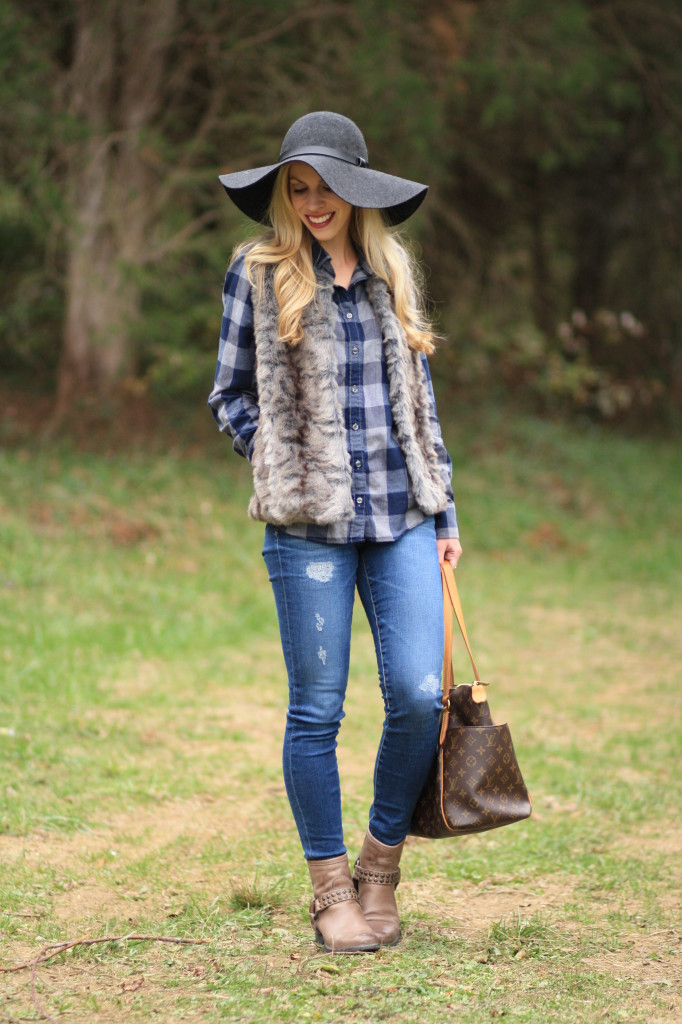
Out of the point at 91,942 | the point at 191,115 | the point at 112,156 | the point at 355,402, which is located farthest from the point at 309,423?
the point at 191,115

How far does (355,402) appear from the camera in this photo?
2.92m

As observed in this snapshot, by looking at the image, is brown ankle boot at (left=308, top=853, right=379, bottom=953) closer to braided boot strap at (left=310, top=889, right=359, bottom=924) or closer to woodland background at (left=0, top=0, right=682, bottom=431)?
braided boot strap at (left=310, top=889, right=359, bottom=924)

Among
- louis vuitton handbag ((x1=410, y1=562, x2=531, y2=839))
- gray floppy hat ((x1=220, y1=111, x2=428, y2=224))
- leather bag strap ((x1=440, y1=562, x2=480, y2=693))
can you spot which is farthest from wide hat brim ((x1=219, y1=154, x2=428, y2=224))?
louis vuitton handbag ((x1=410, y1=562, x2=531, y2=839))

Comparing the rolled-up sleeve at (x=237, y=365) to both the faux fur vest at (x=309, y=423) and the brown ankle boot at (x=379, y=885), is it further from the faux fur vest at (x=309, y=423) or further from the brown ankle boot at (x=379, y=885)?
the brown ankle boot at (x=379, y=885)

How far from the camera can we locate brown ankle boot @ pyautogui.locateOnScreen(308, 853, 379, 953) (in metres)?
2.86

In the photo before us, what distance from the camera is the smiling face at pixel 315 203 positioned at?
2941 millimetres

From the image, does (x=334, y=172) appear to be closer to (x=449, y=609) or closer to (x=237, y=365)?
(x=237, y=365)

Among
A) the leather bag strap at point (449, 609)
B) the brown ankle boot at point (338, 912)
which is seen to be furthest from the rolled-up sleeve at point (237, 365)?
the brown ankle boot at point (338, 912)

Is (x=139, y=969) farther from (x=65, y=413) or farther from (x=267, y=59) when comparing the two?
(x=267, y=59)

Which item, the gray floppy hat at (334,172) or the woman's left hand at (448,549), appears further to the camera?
the woman's left hand at (448,549)

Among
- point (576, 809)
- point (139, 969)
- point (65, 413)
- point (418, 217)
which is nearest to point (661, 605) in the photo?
point (576, 809)

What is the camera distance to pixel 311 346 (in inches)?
113

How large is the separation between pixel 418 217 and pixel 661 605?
14.9 feet

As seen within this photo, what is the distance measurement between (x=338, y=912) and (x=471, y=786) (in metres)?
0.46
